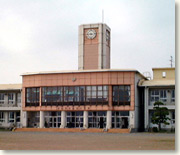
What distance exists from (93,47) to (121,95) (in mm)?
9423

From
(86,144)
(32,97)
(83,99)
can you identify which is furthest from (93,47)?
(86,144)

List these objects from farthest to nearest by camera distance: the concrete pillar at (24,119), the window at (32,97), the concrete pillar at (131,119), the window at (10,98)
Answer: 1. the window at (10,98)
2. the concrete pillar at (24,119)
3. the window at (32,97)
4. the concrete pillar at (131,119)

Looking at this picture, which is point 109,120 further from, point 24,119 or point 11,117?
point 11,117

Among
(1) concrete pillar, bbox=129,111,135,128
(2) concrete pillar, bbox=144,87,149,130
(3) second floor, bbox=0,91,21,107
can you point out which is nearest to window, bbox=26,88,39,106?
(3) second floor, bbox=0,91,21,107

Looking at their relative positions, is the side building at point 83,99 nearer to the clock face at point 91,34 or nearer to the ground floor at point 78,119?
the ground floor at point 78,119

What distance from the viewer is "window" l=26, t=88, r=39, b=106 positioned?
132 feet

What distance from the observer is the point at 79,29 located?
45.1 m

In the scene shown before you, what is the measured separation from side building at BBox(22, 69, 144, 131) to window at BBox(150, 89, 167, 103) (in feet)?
4.71

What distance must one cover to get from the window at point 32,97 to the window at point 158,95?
38.0ft

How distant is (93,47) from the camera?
1754 inches

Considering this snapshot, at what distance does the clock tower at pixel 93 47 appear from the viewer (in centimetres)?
4400

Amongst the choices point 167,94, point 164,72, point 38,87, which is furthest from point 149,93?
point 38,87

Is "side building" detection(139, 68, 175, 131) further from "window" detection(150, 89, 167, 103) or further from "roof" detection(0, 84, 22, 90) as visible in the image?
"roof" detection(0, 84, 22, 90)

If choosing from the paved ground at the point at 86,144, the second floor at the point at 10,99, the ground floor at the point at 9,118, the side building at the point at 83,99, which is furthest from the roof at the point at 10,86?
the paved ground at the point at 86,144
